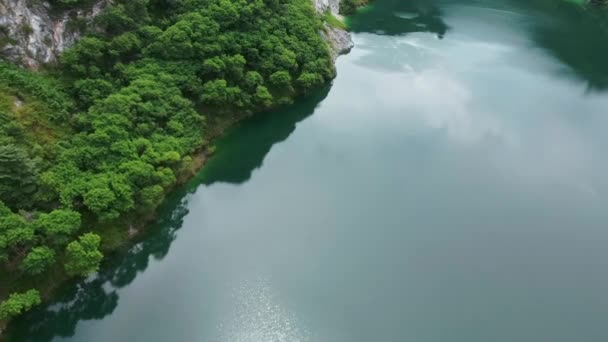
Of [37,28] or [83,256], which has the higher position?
[37,28]

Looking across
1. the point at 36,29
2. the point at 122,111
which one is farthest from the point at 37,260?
the point at 36,29

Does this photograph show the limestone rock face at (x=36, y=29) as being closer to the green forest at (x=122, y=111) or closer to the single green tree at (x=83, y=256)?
the green forest at (x=122, y=111)

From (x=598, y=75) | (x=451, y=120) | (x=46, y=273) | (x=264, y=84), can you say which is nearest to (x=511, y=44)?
(x=598, y=75)

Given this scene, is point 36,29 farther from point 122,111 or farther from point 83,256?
point 83,256

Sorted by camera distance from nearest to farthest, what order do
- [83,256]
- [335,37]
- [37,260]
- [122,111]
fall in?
[37,260] → [83,256] → [122,111] → [335,37]

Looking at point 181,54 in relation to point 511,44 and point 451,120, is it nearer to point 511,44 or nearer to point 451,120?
point 451,120

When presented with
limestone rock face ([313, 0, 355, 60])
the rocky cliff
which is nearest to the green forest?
the rocky cliff

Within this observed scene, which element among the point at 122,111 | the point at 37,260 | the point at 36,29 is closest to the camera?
the point at 37,260

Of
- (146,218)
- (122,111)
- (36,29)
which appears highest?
(36,29)
